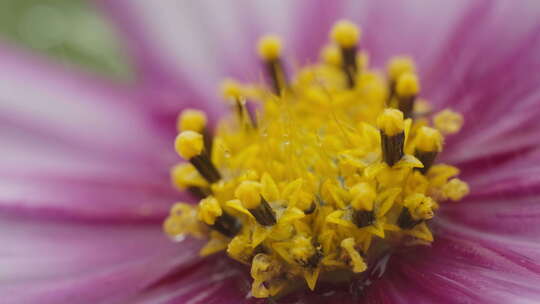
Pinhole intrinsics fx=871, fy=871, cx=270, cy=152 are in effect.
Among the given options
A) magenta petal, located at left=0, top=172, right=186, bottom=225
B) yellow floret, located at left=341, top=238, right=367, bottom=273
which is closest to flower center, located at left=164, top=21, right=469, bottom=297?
yellow floret, located at left=341, top=238, right=367, bottom=273

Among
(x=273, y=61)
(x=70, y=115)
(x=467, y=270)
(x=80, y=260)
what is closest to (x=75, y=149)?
(x=70, y=115)

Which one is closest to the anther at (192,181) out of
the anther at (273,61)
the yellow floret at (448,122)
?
the anther at (273,61)

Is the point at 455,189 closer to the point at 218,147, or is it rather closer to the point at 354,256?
the point at 354,256

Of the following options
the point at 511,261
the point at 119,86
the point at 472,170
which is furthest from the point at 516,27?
the point at 119,86

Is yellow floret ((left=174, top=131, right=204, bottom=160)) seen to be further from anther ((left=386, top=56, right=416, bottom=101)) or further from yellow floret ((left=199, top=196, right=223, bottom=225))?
anther ((left=386, top=56, right=416, bottom=101))

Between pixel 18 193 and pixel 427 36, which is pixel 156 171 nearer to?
pixel 18 193

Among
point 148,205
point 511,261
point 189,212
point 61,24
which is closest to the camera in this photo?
point 511,261
